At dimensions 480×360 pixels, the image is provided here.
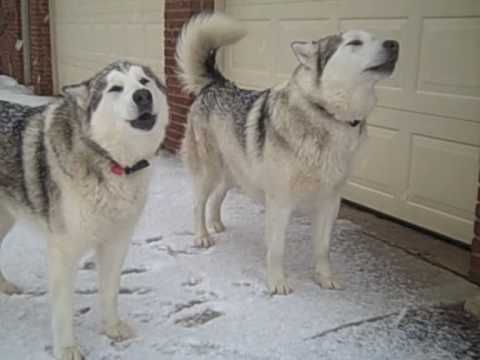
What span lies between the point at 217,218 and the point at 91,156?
1911mm

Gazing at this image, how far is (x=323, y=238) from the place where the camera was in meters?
3.26

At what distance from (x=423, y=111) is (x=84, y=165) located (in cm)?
251

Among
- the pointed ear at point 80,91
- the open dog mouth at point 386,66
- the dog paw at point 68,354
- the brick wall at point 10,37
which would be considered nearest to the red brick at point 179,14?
the open dog mouth at point 386,66

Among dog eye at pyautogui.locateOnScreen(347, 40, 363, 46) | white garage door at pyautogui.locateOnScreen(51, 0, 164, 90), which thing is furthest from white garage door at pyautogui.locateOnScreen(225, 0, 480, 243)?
white garage door at pyautogui.locateOnScreen(51, 0, 164, 90)

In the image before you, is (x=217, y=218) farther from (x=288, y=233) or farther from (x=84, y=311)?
(x=84, y=311)

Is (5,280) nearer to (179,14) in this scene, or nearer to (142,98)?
(142,98)

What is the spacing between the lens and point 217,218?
4152mm

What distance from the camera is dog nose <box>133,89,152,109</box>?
7.30 ft

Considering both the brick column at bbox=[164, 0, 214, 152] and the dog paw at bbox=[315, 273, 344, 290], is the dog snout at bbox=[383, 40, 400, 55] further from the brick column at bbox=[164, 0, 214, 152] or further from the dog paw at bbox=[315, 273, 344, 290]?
the brick column at bbox=[164, 0, 214, 152]

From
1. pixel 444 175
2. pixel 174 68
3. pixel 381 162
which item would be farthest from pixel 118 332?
pixel 174 68

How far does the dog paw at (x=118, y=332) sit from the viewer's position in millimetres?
2627

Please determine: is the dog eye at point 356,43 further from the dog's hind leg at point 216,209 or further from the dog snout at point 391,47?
the dog's hind leg at point 216,209

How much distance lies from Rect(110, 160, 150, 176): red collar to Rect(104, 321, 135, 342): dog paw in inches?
30.2

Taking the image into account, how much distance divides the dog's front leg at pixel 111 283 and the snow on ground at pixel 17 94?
6.91m
